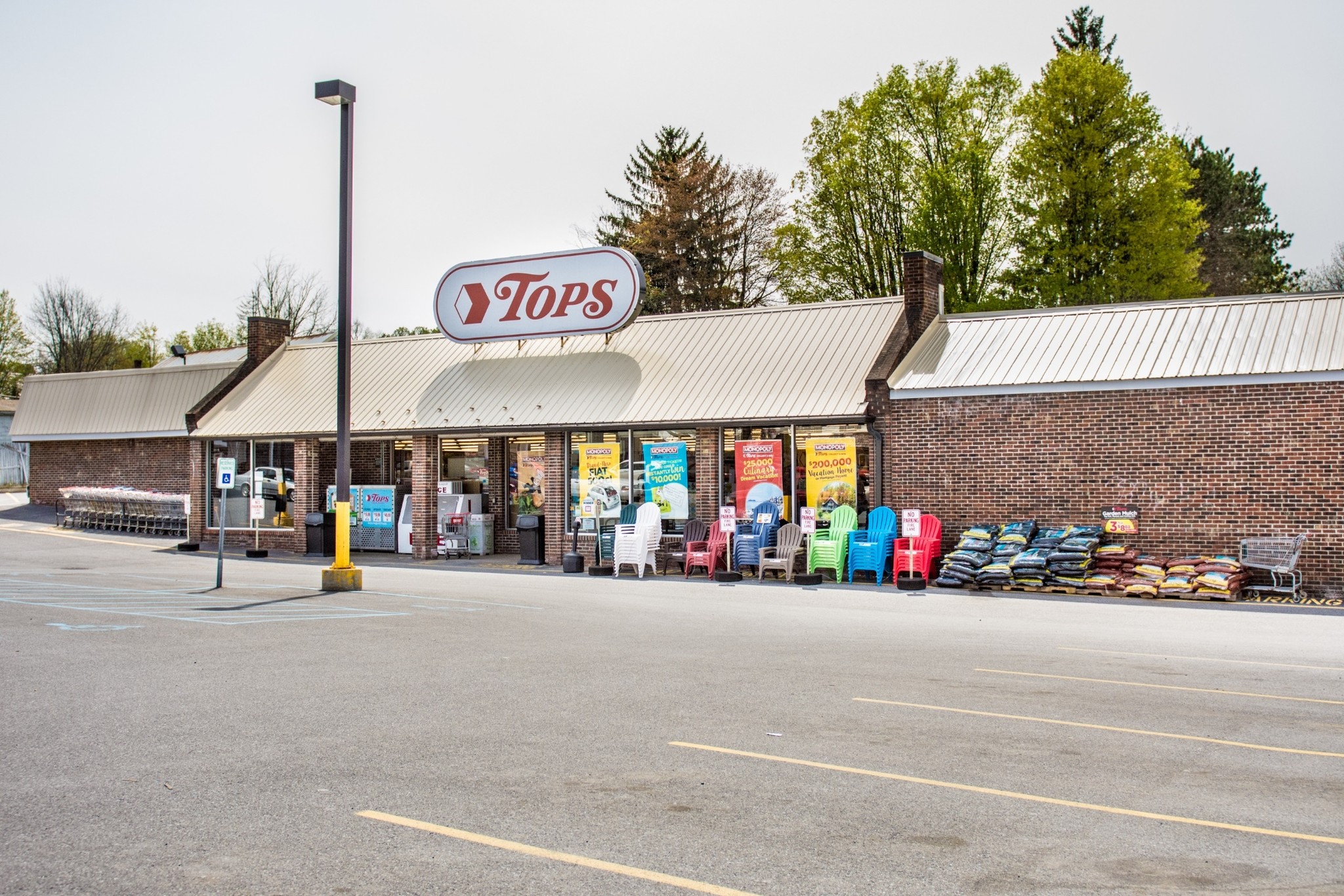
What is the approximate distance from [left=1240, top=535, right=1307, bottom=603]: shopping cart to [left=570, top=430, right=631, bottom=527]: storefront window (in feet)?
38.8

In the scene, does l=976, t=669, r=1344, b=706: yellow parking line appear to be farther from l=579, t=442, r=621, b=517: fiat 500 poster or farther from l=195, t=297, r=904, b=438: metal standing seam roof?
l=579, t=442, r=621, b=517: fiat 500 poster

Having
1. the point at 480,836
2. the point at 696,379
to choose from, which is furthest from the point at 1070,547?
the point at 480,836

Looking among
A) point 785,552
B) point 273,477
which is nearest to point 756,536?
point 785,552

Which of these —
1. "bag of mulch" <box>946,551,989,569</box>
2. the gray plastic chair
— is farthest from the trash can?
"bag of mulch" <box>946,551,989,569</box>

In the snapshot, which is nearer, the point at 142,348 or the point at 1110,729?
the point at 1110,729

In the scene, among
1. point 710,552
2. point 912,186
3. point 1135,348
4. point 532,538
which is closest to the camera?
point 1135,348

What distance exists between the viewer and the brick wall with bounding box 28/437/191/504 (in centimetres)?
3356

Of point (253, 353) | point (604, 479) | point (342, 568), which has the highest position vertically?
point (253, 353)

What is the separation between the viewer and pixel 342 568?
18219 millimetres

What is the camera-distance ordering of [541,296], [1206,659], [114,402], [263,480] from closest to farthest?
[1206,659]
[541,296]
[263,480]
[114,402]

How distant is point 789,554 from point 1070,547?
494 centimetres

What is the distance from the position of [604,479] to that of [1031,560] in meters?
9.34

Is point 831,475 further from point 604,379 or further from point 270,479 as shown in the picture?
point 270,479

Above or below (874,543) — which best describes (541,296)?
above
